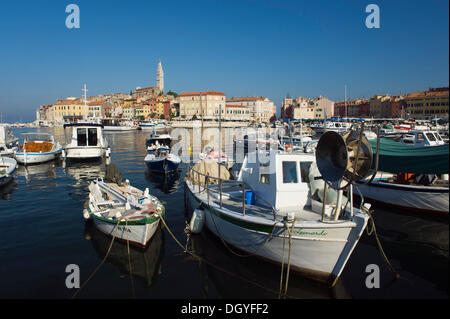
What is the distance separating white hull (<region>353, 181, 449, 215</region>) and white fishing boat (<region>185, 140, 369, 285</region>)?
403 cm

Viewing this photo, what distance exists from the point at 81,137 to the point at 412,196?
89.8 ft

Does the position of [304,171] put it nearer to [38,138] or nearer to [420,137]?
[420,137]

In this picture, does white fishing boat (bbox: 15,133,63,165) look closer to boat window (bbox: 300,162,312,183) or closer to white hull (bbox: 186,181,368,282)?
white hull (bbox: 186,181,368,282)

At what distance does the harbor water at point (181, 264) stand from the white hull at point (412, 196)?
0.37 metres

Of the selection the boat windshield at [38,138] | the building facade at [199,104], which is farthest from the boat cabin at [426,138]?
the building facade at [199,104]

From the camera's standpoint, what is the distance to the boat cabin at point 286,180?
842 cm

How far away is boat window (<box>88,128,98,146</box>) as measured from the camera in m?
28.7

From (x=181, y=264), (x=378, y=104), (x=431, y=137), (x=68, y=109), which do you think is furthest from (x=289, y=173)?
(x=68, y=109)

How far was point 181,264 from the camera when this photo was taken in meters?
8.62

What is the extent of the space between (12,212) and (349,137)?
14311mm

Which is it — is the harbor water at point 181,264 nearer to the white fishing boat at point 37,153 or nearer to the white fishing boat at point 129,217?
the white fishing boat at point 129,217

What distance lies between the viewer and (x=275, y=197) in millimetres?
8477
